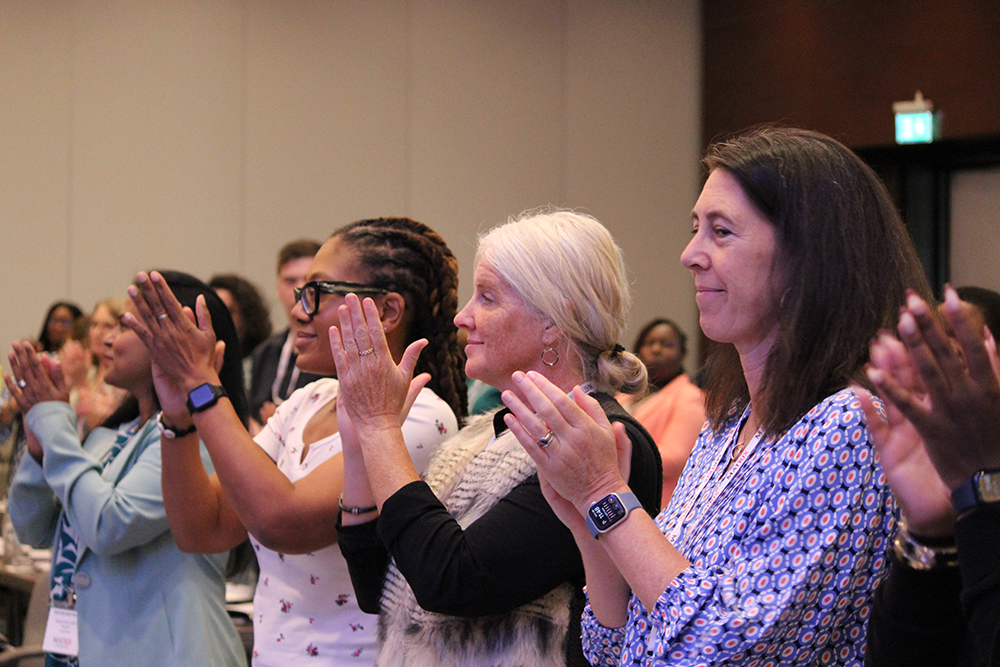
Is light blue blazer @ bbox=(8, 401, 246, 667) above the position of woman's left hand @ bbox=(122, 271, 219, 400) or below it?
below

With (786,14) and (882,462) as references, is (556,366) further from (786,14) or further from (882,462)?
(786,14)

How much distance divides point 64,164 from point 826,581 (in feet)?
20.6

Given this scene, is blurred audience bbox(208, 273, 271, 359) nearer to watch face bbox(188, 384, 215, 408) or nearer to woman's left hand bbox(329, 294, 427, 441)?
watch face bbox(188, 384, 215, 408)

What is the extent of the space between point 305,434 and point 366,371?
51 centimetres

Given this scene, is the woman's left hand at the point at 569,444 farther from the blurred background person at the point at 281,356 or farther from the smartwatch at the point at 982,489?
the blurred background person at the point at 281,356

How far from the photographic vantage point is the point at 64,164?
20.8 feet

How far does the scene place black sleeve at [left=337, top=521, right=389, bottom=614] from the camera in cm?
165

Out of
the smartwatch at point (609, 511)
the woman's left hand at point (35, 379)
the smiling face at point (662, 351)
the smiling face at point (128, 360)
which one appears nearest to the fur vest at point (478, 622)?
the smartwatch at point (609, 511)

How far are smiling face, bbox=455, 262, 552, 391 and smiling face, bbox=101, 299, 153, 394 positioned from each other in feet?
3.17

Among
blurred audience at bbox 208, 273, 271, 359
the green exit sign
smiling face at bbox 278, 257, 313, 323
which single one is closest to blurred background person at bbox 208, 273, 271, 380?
blurred audience at bbox 208, 273, 271, 359

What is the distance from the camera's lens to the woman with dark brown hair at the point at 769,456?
3.49 ft

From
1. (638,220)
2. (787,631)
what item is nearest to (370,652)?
(787,631)

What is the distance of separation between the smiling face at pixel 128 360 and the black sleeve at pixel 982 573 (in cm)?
188

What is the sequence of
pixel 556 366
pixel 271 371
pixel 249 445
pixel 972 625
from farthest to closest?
pixel 271 371 < pixel 249 445 < pixel 556 366 < pixel 972 625
